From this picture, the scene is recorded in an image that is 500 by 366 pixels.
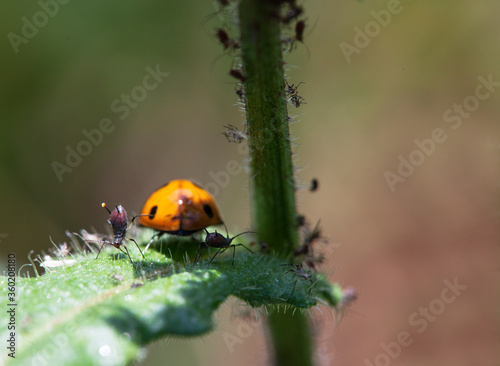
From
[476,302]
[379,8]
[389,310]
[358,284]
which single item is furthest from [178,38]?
[476,302]

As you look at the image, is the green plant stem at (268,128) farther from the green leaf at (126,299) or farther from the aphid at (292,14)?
the green leaf at (126,299)

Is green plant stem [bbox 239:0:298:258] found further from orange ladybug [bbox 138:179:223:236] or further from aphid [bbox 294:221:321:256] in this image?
orange ladybug [bbox 138:179:223:236]

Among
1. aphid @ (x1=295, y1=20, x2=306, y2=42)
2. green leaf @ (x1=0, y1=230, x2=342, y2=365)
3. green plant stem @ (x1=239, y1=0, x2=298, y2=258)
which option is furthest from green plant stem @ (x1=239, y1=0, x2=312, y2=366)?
green leaf @ (x1=0, y1=230, x2=342, y2=365)

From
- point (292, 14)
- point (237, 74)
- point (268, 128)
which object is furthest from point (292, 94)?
point (292, 14)

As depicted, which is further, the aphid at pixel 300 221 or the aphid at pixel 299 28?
the aphid at pixel 300 221

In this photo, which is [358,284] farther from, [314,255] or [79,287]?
[79,287]

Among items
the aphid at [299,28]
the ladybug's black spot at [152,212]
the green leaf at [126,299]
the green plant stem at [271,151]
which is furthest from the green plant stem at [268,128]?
the ladybug's black spot at [152,212]
